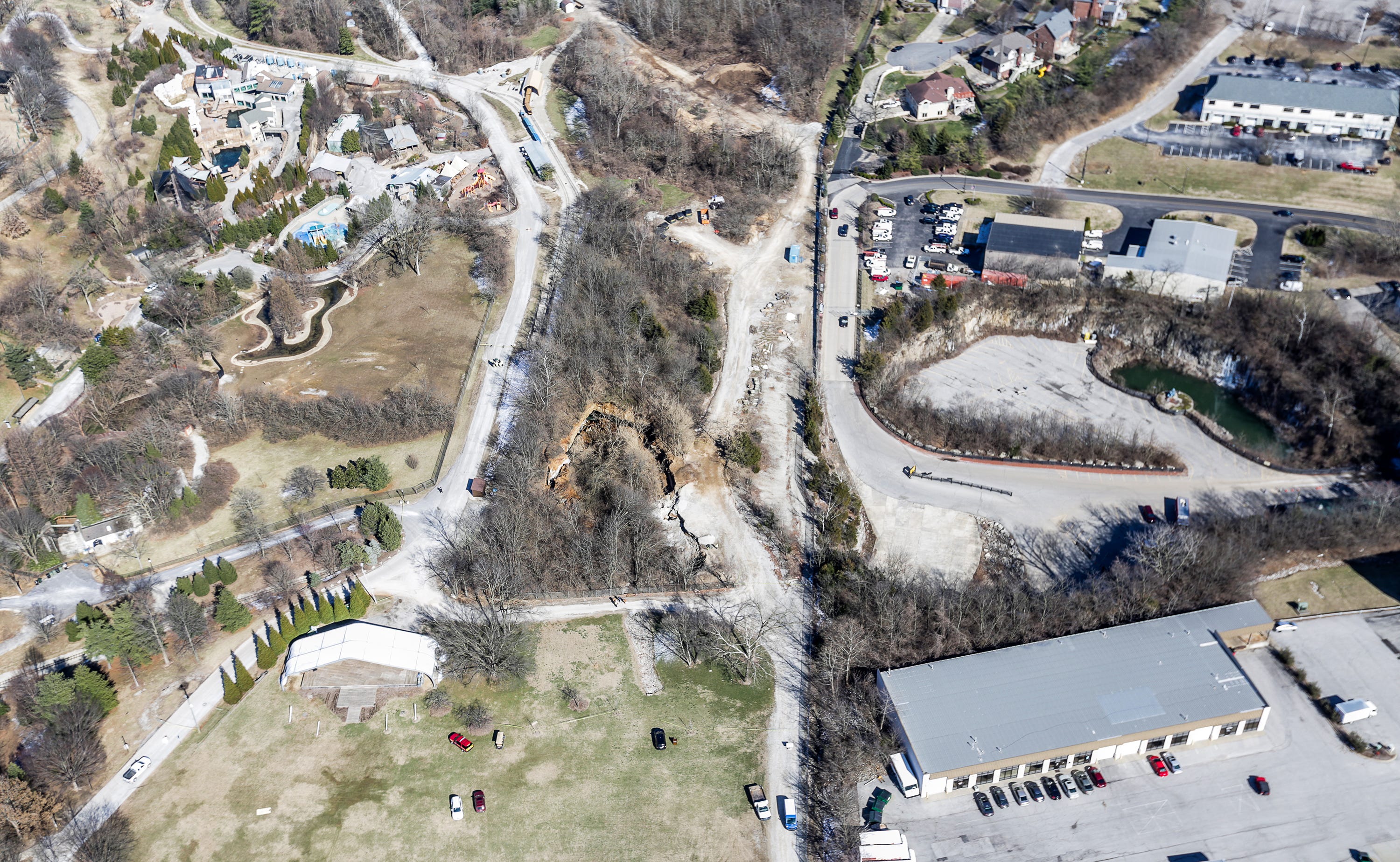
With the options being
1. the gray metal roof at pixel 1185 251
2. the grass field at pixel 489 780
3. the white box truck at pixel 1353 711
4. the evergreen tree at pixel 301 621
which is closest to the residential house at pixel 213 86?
the evergreen tree at pixel 301 621

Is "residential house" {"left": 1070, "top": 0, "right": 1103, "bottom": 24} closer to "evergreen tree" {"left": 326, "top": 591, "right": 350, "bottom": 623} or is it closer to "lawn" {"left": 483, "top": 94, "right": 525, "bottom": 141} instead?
"lawn" {"left": 483, "top": 94, "right": 525, "bottom": 141}

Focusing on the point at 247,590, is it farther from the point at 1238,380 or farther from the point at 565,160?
the point at 1238,380

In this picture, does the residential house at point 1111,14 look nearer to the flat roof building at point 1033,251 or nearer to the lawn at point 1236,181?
the lawn at point 1236,181

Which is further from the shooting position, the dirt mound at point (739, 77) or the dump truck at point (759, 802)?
the dirt mound at point (739, 77)

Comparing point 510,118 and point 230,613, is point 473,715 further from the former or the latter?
point 510,118

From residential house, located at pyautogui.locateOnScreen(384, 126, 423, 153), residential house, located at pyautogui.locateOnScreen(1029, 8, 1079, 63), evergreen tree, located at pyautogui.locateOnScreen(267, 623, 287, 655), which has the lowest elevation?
evergreen tree, located at pyautogui.locateOnScreen(267, 623, 287, 655)

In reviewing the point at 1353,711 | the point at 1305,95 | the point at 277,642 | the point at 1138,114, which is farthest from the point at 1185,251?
the point at 277,642

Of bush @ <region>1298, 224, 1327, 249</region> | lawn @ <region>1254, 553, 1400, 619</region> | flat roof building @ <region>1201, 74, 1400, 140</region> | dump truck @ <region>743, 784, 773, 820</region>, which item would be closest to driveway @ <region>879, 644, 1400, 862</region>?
dump truck @ <region>743, 784, 773, 820</region>

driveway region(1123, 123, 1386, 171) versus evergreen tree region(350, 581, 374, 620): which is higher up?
driveway region(1123, 123, 1386, 171)
